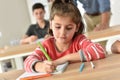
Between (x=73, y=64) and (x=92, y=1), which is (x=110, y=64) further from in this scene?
(x=92, y=1)

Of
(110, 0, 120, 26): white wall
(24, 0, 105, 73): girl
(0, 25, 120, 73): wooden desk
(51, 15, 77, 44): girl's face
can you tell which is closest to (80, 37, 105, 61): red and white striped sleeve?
(24, 0, 105, 73): girl

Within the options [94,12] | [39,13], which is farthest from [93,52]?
[39,13]

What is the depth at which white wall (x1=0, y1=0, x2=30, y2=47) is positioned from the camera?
504 cm

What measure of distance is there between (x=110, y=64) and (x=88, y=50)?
0.67 ft

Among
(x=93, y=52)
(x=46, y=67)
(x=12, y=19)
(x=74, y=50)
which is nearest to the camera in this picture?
(x=46, y=67)

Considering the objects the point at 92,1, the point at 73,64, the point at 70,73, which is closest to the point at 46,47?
the point at 73,64

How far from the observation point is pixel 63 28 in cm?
124

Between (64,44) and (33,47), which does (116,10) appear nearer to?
(33,47)

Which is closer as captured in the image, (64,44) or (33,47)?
(64,44)

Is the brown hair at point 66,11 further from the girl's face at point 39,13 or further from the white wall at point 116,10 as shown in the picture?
the white wall at point 116,10

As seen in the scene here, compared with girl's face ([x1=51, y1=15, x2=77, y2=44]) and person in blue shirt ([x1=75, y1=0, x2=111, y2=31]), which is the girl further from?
person in blue shirt ([x1=75, y1=0, x2=111, y2=31])

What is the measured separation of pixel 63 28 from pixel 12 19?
4.12 m

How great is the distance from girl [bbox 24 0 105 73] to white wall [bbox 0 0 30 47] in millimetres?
3701

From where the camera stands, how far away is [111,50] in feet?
4.41
